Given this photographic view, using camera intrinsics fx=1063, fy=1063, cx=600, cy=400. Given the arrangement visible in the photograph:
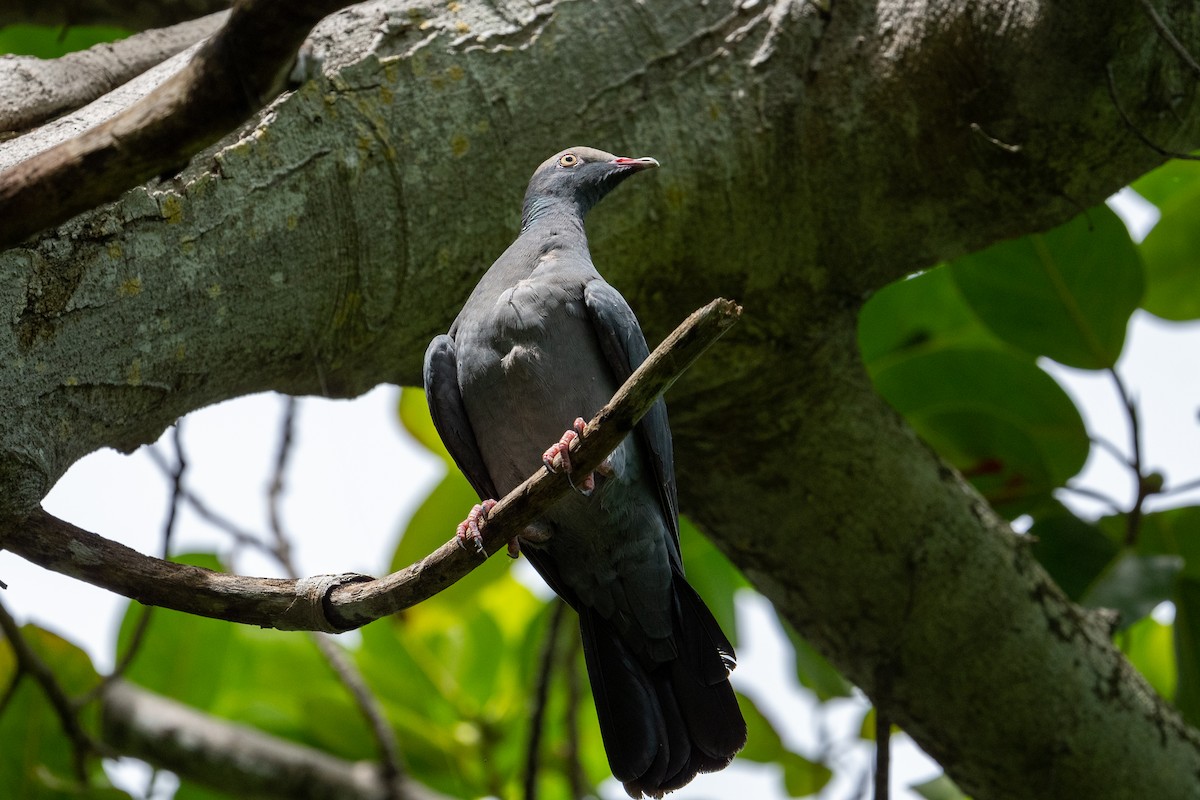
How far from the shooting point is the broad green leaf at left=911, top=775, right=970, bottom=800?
391cm

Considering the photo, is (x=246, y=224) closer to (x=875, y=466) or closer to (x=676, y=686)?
(x=676, y=686)

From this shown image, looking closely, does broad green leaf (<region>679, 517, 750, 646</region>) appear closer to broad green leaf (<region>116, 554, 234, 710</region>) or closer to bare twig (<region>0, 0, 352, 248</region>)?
broad green leaf (<region>116, 554, 234, 710</region>)

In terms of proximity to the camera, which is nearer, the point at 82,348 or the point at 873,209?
the point at 82,348

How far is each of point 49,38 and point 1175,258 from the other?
13.1ft

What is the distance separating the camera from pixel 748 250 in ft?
9.57

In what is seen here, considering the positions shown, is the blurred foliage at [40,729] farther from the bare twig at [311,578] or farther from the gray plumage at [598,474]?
the gray plumage at [598,474]

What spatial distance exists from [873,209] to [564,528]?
1325 millimetres

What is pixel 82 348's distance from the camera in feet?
6.66

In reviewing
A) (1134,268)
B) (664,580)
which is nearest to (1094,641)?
(1134,268)

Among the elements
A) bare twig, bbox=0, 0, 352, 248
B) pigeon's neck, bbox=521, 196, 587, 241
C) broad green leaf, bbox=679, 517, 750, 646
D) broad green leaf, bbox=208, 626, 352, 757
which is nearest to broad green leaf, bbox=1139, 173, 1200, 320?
broad green leaf, bbox=679, 517, 750, 646

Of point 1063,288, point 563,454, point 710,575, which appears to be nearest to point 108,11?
point 563,454

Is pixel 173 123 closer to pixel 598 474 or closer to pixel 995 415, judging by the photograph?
pixel 598 474

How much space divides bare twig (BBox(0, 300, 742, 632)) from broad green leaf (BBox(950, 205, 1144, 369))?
2202mm

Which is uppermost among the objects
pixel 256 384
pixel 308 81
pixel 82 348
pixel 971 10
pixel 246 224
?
pixel 971 10
